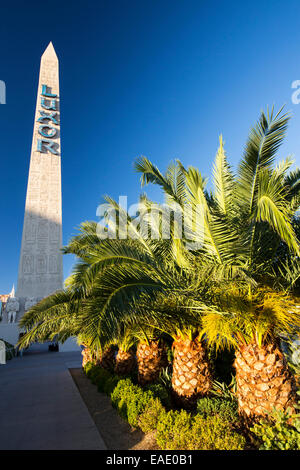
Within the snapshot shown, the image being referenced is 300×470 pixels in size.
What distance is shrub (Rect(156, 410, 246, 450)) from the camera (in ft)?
12.5

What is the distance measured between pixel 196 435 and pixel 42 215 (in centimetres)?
2879

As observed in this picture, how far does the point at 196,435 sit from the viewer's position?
4.05 meters

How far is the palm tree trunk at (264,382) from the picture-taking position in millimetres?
4406

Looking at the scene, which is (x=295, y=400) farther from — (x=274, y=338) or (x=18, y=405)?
(x=18, y=405)

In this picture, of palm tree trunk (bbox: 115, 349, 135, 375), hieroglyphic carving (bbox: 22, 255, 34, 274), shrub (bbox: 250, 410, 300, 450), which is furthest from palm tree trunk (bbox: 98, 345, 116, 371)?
hieroglyphic carving (bbox: 22, 255, 34, 274)

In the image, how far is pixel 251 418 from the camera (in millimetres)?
4504

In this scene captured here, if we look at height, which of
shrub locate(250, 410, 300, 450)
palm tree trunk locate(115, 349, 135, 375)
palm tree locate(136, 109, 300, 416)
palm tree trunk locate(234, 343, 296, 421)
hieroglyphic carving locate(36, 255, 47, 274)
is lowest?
palm tree trunk locate(115, 349, 135, 375)

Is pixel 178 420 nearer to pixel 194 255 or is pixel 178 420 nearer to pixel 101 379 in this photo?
pixel 194 255

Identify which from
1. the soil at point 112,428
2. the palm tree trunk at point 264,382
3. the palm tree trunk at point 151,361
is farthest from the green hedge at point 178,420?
the palm tree trunk at point 151,361

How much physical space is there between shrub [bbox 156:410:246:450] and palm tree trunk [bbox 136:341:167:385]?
3.16m

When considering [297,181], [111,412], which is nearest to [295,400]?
[297,181]

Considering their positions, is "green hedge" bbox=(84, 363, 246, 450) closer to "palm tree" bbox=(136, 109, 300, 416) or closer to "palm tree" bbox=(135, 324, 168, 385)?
"palm tree" bbox=(136, 109, 300, 416)

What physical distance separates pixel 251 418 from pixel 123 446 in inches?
90.8

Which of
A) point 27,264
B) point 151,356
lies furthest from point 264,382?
point 27,264
